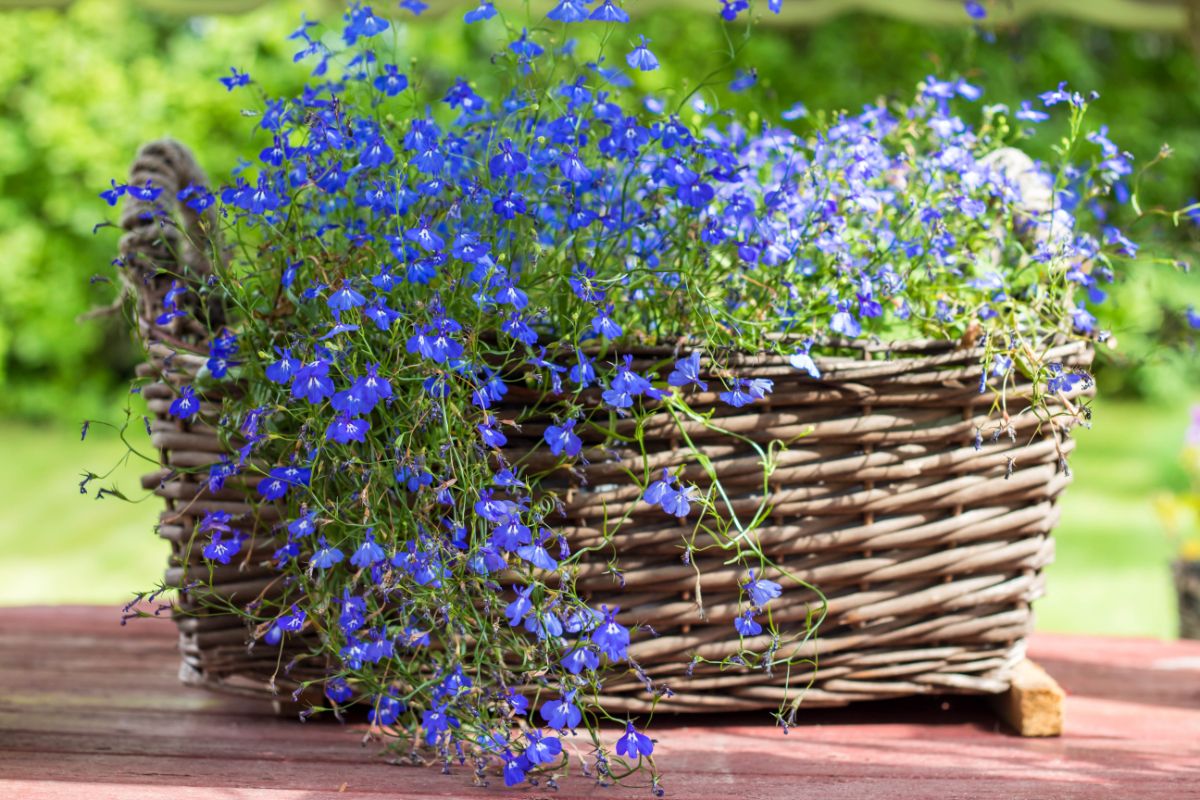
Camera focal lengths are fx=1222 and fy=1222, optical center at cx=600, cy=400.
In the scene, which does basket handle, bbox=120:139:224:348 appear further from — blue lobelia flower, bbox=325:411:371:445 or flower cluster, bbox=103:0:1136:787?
blue lobelia flower, bbox=325:411:371:445

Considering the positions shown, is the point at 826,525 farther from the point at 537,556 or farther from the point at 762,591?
the point at 537,556

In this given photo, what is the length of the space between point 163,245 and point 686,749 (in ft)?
2.14

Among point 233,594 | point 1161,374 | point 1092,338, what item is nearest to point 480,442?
point 233,594

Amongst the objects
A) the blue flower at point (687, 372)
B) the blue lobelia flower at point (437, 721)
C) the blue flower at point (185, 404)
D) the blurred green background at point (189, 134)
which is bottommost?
the blue lobelia flower at point (437, 721)

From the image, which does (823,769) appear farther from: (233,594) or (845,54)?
(845,54)

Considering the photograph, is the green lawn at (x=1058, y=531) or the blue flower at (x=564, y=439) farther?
the green lawn at (x=1058, y=531)

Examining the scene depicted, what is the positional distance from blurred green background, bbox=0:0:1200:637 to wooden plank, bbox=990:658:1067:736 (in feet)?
13.4

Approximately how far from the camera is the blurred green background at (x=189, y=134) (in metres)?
5.27

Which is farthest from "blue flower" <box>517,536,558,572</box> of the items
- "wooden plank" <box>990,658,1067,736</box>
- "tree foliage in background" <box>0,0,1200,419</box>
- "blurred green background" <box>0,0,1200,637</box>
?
"tree foliage in background" <box>0,0,1200,419</box>

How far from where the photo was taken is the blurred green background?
17.3ft

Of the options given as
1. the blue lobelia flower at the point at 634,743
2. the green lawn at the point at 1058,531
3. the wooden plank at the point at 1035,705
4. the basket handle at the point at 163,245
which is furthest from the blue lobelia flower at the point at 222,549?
the green lawn at the point at 1058,531

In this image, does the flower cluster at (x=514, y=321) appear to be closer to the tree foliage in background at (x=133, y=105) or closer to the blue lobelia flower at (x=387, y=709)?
the blue lobelia flower at (x=387, y=709)

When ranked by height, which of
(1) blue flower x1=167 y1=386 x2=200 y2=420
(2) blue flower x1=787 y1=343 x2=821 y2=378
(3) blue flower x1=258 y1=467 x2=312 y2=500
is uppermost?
(2) blue flower x1=787 y1=343 x2=821 y2=378

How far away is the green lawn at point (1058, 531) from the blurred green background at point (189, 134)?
0.06 feet
